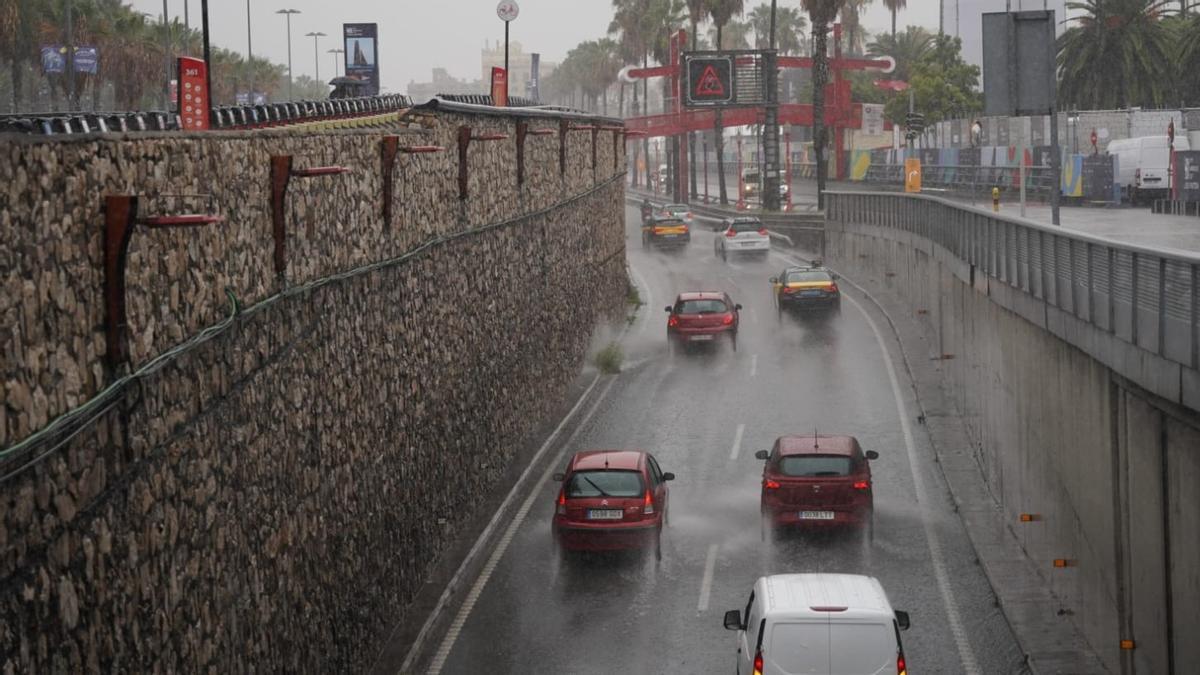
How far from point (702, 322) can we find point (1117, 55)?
45.8 m

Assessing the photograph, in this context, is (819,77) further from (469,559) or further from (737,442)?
(469,559)

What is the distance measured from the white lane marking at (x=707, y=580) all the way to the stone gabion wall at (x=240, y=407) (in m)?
3.88

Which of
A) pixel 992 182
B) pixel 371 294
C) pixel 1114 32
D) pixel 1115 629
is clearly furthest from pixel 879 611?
pixel 1114 32

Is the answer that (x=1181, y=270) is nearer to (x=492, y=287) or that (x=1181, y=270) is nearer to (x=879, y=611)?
(x=879, y=611)

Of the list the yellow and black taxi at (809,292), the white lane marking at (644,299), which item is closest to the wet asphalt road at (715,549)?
the yellow and black taxi at (809,292)

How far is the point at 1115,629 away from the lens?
16.4 metres

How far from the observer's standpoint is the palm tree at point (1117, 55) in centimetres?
7631

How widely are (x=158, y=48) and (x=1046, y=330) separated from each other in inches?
2231

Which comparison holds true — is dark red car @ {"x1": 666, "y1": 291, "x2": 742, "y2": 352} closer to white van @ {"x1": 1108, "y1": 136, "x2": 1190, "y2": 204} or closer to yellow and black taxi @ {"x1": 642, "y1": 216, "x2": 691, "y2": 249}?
white van @ {"x1": 1108, "y1": 136, "x2": 1190, "y2": 204}

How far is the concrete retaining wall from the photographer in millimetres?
13961

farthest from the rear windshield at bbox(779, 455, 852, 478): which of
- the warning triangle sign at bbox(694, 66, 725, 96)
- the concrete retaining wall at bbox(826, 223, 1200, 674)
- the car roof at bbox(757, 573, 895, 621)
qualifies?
the warning triangle sign at bbox(694, 66, 725, 96)

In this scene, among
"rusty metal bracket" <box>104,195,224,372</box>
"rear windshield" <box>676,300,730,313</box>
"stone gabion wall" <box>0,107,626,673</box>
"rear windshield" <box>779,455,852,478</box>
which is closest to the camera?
"stone gabion wall" <box>0,107,626,673</box>

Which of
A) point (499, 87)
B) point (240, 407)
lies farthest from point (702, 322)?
point (240, 407)

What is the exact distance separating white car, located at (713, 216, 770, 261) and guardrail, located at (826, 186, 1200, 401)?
115ft
